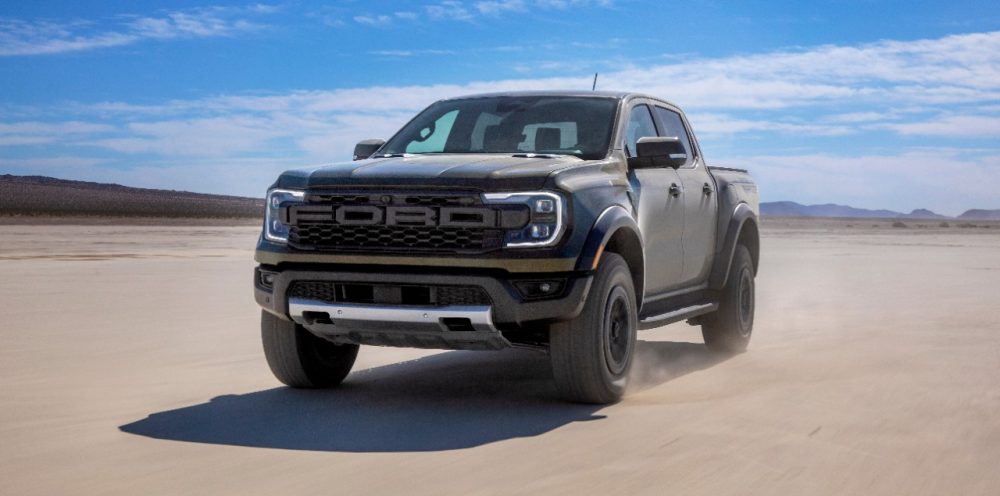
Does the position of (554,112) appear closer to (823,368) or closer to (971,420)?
(823,368)

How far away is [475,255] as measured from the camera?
21.5 ft

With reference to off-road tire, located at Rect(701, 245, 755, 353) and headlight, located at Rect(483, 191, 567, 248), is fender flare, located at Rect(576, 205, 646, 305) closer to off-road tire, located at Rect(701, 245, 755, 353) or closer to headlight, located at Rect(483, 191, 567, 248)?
headlight, located at Rect(483, 191, 567, 248)

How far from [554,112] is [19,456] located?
397 centimetres

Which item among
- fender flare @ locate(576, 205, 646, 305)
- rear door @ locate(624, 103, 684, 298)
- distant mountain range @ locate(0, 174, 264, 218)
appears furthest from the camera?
distant mountain range @ locate(0, 174, 264, 218)

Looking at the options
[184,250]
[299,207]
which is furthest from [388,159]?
[184,250]

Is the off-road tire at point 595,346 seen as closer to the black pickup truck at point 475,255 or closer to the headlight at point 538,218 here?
the black pickup truck at point 475,255

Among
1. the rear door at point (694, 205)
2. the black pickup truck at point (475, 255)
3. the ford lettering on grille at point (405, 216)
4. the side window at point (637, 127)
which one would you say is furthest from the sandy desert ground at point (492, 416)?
the side window at point (637, 127)

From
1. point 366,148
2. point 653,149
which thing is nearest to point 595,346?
point 653,149

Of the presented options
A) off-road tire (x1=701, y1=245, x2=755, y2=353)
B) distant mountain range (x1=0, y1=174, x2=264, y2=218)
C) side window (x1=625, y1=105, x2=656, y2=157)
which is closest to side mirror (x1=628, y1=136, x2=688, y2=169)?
side window (x1=625, y1=105, x2=656, y2=157)

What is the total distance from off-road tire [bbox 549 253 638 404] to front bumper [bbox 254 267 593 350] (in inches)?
5.1

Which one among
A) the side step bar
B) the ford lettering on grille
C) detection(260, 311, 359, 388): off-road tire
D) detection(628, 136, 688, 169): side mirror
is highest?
detection(628, 136, 688, 169): side mirror

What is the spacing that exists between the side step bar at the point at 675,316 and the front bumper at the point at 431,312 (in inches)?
49.2

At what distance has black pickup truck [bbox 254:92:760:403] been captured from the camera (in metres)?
6.57

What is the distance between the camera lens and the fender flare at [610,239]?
22.2ft
